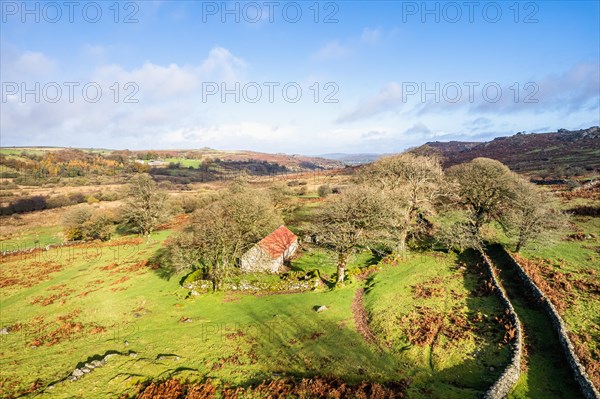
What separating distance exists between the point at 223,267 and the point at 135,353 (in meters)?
13.5

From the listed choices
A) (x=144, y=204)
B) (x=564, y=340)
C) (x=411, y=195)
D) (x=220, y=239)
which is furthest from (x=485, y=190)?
(x=144, y=204)

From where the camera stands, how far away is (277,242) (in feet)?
136

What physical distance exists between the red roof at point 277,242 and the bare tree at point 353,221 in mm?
6546

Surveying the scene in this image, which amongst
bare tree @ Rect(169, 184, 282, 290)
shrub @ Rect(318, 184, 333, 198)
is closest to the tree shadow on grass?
bare tree @ Rect(169, 184, 282, 290)

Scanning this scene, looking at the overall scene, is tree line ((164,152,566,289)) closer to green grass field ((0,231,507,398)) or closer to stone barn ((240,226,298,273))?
stone barn ((240,226,298,273))

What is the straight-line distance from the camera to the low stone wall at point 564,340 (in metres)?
15.0

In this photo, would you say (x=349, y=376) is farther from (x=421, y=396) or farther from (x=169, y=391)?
(x=169, y=391)

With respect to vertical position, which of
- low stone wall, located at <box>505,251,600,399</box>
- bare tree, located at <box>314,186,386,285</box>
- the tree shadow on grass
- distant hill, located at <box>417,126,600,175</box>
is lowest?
the tree shadow on grass

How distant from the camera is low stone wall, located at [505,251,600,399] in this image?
1504 cm

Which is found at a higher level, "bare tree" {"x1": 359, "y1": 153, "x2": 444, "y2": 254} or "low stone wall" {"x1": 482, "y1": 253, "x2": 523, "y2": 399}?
"bare tree" {"x1": 359, "y1": 153, "x2": 444, "y2": 254}

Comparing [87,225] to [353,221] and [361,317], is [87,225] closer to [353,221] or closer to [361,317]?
[353,221]

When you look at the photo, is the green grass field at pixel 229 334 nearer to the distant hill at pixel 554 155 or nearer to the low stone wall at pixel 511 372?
the low stone wall at pixel 511 372

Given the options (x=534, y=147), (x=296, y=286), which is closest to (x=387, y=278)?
(x=296, y=286)

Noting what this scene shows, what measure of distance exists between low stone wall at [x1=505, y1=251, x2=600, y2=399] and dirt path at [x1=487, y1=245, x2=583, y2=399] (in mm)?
377
